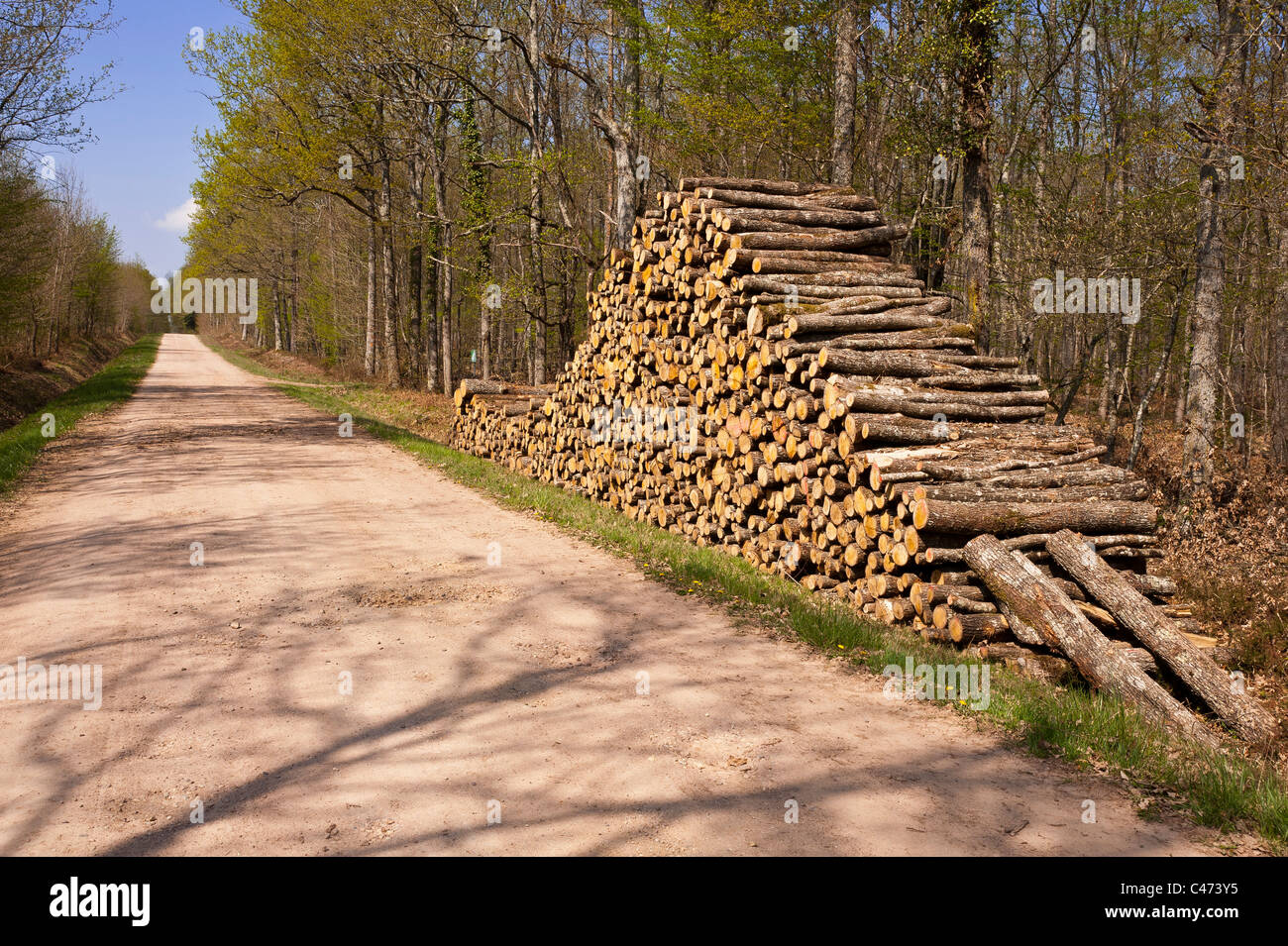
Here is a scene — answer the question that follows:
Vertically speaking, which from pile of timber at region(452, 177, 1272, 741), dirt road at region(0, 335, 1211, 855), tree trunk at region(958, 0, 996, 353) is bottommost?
dirt road at region(0, 335, 1211, 855)

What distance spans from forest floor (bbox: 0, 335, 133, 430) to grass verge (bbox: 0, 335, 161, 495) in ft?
1.43

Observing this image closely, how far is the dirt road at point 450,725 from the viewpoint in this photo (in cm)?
375

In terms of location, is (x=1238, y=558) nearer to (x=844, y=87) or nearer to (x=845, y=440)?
(x=845, y=440)

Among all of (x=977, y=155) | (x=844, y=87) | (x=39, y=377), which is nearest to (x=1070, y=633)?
(x=977, y=155)

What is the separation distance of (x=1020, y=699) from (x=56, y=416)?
2061 cm

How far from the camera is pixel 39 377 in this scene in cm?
2669

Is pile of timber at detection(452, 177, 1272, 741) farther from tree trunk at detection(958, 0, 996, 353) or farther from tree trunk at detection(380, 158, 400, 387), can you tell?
tree trunk at detection(380, 158, 400, 387)

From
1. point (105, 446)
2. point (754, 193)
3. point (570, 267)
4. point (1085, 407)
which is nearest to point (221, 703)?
point (754, 193)

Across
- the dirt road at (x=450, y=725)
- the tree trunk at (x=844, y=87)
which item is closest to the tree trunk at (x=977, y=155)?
the tree trunk at (x=844, y=87)

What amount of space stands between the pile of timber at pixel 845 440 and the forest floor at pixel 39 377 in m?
16.7

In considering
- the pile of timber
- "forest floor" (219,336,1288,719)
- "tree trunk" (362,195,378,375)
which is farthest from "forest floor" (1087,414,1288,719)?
"tree trunk" (362,195,378,375)

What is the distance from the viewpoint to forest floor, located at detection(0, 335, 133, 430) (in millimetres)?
21666

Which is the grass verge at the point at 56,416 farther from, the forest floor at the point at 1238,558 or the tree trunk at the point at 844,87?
the forest floor at the point at 1238,558
